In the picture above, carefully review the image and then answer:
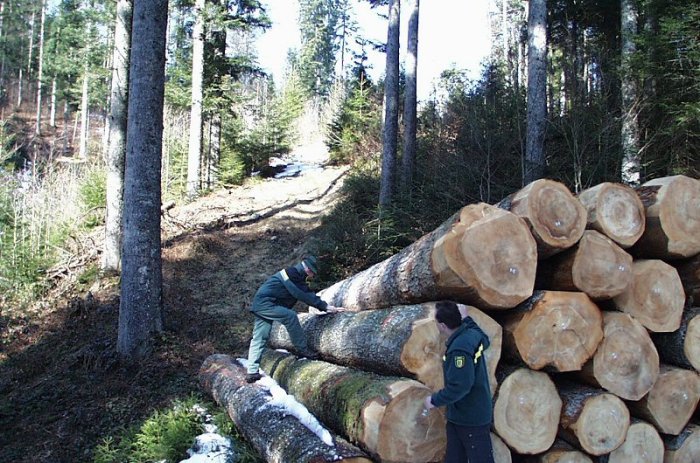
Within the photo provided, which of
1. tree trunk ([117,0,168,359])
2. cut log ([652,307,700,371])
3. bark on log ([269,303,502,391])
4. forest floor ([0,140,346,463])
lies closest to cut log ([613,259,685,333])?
cut log ([652,307,700,371])

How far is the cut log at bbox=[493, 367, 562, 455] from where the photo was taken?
4.44 meters

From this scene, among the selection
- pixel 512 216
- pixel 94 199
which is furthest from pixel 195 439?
pixel 94 199

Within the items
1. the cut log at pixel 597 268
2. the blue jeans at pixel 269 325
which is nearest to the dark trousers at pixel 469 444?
the cut log at pixel 597 268

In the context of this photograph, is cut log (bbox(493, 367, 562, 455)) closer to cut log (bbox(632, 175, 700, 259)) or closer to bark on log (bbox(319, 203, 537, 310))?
bark on log (bbox(319, 203, 537, 310))

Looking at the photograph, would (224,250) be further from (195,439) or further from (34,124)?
(34,124)

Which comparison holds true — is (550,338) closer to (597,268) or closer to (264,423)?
(597,268)

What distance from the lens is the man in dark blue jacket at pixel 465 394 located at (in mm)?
3941

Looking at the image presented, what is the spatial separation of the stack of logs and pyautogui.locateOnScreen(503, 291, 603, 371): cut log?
0.01 metres

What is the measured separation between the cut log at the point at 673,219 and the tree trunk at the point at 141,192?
6.95 m

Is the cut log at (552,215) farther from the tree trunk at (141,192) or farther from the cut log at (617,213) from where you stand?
the tree trunk at (141,192)

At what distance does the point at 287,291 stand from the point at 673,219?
448 centimetres

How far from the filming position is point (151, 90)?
8289 millimetres

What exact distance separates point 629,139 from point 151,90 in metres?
9.61

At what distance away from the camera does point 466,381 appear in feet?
12.8
